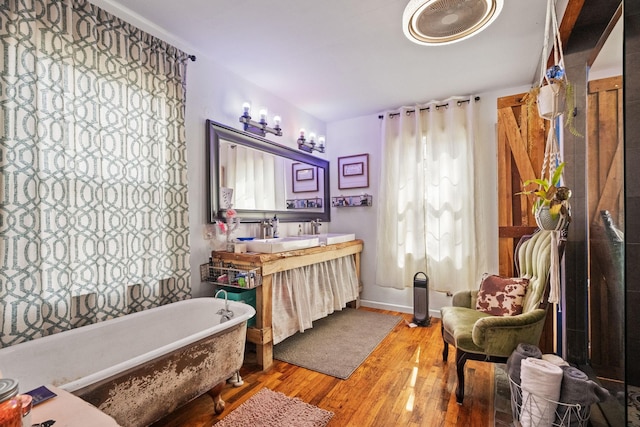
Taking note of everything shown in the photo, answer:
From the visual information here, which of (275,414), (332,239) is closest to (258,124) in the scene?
(332,239)

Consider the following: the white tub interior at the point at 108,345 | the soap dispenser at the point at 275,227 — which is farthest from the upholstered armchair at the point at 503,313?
the soap dispenser at the point at 275,227

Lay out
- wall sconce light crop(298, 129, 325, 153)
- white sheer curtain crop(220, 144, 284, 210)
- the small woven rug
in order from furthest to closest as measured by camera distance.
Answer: wall sconce light crop(298, 129, 325, 153) → white sheer curtain crop(220, 144, 284, 210) → the small woven rug

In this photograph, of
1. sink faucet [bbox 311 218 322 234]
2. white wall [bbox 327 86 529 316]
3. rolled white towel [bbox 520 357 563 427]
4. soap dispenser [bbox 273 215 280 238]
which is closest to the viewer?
rolled white towel [bbox 520 357 563 427]

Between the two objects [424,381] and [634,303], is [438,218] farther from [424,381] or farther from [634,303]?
[634,303]

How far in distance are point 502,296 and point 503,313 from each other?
122 mm

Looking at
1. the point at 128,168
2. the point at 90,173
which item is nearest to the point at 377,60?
the point at 128,168

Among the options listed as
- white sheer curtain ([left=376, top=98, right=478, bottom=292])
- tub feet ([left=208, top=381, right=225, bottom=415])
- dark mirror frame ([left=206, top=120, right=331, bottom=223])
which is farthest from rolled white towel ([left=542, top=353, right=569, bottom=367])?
dark mirror frame ([left=206, top=120, right=331, bottom=223])

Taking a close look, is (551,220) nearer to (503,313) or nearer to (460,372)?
(503,313)

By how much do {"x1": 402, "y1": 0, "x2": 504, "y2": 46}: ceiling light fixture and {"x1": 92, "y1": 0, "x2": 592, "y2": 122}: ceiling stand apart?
377 mm

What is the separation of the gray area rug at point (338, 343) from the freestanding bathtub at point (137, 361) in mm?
732

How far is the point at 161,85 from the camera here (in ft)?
6.84

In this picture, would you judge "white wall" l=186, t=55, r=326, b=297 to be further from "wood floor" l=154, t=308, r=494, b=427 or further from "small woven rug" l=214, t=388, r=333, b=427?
"small woven rug" l=214, t=388, r=333, b=427

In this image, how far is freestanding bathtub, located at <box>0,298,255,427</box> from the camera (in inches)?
49.9

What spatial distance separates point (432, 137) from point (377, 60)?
121 centimetres
